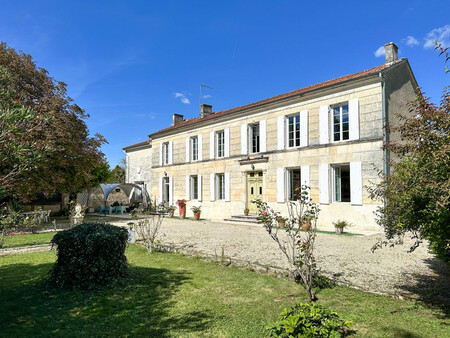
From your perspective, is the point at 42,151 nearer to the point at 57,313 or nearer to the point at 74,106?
the point at 57,313

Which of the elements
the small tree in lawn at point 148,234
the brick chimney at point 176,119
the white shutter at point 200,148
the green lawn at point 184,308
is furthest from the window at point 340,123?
the brick chimney at point 176,119

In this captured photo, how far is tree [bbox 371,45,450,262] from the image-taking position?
272 cm

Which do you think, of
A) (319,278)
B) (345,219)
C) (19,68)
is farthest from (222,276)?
(19,68)

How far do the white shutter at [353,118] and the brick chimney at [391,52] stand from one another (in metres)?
3.08

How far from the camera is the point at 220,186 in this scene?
56.1 ft

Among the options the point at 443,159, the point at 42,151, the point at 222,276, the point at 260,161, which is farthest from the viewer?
the point at 260,161

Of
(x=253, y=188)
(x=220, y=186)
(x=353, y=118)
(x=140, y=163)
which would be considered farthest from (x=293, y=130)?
(x=140, y=163)

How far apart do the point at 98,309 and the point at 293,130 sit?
1161cm

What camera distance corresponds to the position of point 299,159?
12.9 metres

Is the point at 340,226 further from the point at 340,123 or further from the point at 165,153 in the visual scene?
the point at 165,153

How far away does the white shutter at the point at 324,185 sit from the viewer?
1185 centimetres

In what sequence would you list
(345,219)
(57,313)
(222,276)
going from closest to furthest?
(57,313) → (222,276) → (345,219)

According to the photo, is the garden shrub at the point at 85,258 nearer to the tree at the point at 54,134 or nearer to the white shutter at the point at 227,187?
the tree at the point at 54,134

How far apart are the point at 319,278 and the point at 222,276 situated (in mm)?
1662
